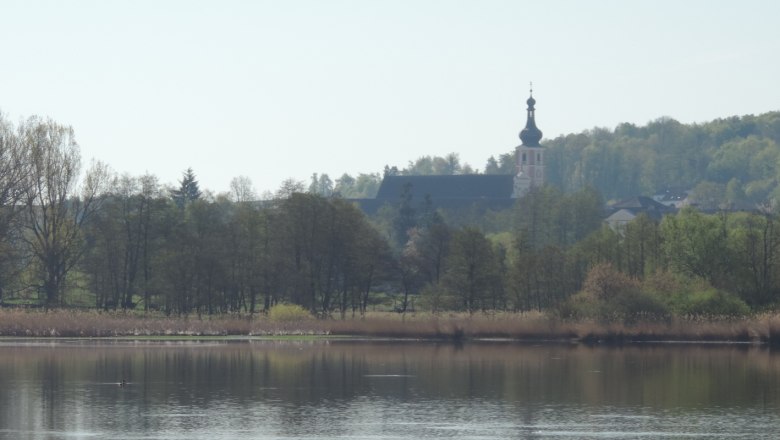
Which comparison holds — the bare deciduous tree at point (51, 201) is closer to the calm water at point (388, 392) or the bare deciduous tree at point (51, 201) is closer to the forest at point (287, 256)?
the forest at point (287, 256)

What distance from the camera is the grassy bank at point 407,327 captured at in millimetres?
73312

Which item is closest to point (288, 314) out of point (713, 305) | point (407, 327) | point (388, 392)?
point (407, 327)

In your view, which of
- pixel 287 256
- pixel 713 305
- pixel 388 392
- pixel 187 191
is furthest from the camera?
pixel 187 191

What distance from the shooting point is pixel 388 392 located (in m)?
49.1

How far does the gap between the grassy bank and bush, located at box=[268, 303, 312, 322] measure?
1.56ft

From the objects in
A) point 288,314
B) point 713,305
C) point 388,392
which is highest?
point 713,305

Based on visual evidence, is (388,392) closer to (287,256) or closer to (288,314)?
(288,314)

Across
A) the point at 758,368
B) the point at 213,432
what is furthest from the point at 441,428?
the point at 758,368

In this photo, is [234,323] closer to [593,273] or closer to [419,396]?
[593,273]

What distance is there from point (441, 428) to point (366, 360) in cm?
2317

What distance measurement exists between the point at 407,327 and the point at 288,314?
325 inches

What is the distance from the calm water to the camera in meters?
39.5

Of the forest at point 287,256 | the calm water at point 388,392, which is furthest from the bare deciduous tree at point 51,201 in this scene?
the calm water at point 388,392

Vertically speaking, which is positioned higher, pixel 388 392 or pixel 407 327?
pixel 407 327
